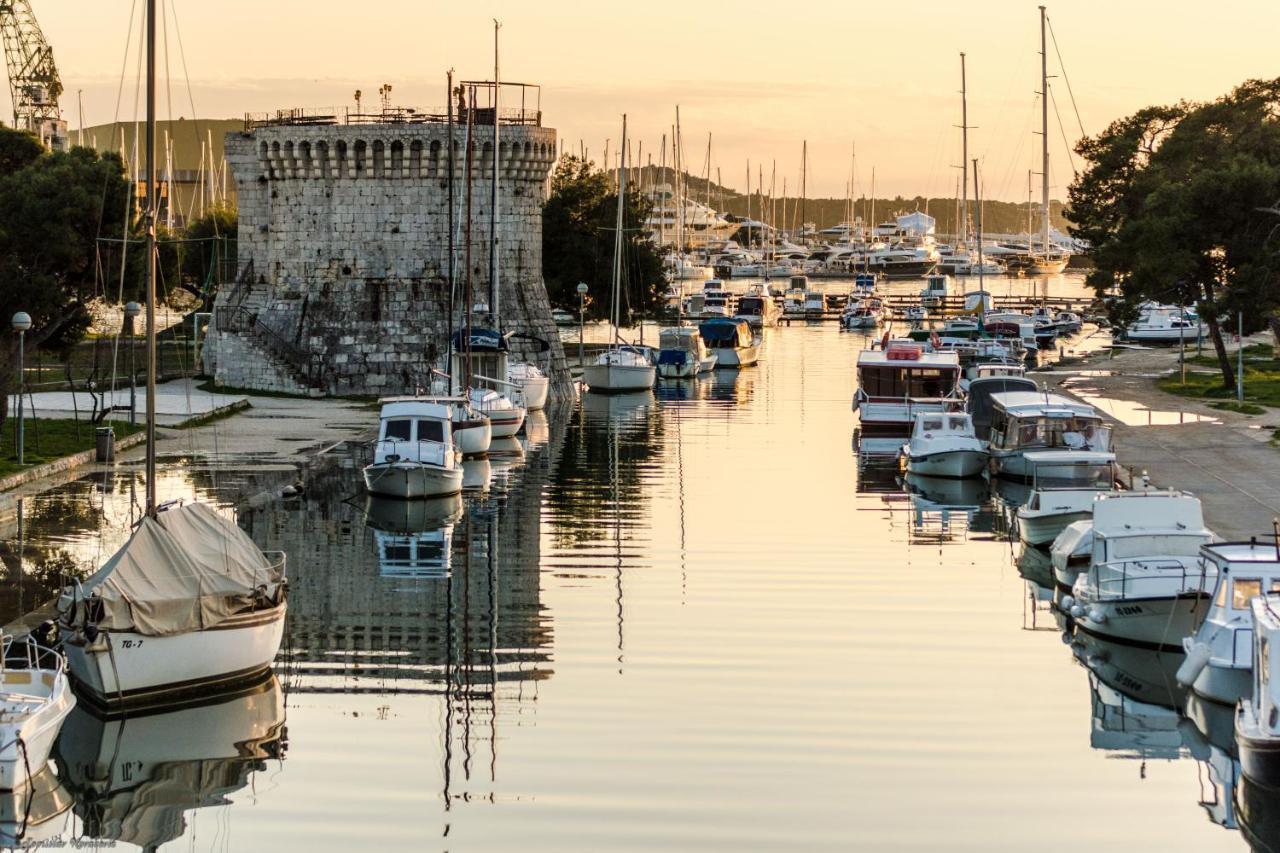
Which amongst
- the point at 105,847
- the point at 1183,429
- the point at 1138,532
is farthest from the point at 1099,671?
the point at 1183,429

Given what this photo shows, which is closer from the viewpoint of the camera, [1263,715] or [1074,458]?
[1263,715]

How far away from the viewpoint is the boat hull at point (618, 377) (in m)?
78.0

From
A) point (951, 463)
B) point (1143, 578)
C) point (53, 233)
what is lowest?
point (1143, 578)

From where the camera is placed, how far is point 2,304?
6016 centimetres

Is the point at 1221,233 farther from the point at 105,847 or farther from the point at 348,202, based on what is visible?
the point at 105,847

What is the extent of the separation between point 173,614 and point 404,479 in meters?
19.9

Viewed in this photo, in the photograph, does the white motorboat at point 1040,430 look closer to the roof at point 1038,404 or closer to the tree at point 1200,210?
the roof at point 1038,404

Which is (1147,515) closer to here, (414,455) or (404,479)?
(404,479)

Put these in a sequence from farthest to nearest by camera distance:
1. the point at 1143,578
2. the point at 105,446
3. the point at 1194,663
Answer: the point at 105,446, the point at 1143,578, the point at 1194,663

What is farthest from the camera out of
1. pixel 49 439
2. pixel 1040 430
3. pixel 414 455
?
pixel 49 439

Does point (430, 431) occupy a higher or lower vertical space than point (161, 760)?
higher

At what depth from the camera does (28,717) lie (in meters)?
21.8

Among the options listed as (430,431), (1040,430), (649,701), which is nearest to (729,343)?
(1040,430)

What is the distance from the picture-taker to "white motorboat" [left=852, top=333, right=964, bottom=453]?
202 feet
